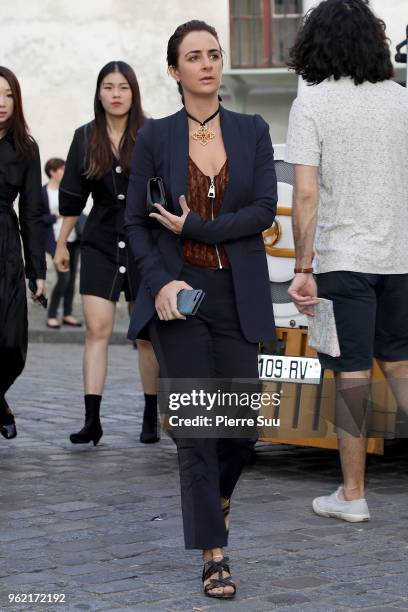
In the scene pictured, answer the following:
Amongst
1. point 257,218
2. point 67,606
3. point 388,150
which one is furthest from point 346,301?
point 67,606

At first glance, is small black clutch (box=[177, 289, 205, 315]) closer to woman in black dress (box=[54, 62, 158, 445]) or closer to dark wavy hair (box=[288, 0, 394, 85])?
dark wavy hair (box=[288, 0, 394, 85])

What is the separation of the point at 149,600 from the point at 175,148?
4.90ft

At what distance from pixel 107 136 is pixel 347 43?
2464 mm

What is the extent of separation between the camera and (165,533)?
5332 mm

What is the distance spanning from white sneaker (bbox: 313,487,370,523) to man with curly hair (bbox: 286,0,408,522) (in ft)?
1.63

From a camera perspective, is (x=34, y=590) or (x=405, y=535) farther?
(x=405, y=535)

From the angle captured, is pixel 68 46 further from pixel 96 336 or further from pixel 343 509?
pixel 343 509

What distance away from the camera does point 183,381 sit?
4.59 m

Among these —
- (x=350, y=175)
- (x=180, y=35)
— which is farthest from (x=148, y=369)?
(x=180, y=35)

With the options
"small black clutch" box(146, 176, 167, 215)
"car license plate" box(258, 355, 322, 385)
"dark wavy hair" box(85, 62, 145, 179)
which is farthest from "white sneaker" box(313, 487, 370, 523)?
"dark wavy hair" box(85, 62, 145, 179)

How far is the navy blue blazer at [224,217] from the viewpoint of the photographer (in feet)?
15.0

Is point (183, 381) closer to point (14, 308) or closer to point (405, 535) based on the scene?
point (405, 535)

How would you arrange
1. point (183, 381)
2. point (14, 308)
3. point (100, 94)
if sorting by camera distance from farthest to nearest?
point (100, 94) → point (14, 308) → point (183, 381)

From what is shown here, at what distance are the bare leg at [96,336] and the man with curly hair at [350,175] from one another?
89.5 inches
